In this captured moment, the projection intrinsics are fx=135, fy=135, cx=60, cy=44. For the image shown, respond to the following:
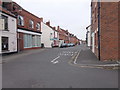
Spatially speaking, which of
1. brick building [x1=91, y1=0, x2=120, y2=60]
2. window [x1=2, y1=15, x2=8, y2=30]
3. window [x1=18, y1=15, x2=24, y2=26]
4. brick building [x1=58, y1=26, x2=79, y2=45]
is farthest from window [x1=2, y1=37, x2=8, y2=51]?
brick building [x1=58, y1=26, x2=79, y2=45]

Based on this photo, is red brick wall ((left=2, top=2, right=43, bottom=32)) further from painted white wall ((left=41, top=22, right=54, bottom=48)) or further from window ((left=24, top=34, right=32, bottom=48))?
painted white wall ((left=41, top=22, right=54, bottom=48))

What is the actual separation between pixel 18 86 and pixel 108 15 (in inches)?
382

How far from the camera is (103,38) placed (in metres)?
11.9

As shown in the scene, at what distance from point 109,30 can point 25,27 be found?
18.3 metres

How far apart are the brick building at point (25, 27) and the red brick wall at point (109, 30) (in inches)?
580

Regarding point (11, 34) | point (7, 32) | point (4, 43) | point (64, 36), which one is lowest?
point (4, 43)

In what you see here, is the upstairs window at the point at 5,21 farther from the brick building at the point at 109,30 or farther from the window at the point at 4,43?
the brick building at the point at 109,30

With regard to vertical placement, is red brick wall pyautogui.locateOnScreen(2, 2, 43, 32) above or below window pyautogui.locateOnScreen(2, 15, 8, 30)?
above

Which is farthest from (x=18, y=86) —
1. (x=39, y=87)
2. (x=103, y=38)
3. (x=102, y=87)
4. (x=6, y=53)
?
(x=6, y=53)

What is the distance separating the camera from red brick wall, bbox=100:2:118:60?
1179 centimetres

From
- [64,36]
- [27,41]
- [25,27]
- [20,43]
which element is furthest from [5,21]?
[64,36]

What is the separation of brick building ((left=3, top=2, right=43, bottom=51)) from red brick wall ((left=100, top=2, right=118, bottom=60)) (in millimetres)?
14724

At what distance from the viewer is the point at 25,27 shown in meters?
26.3

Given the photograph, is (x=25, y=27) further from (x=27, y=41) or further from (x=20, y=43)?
(x=20, y=43)
